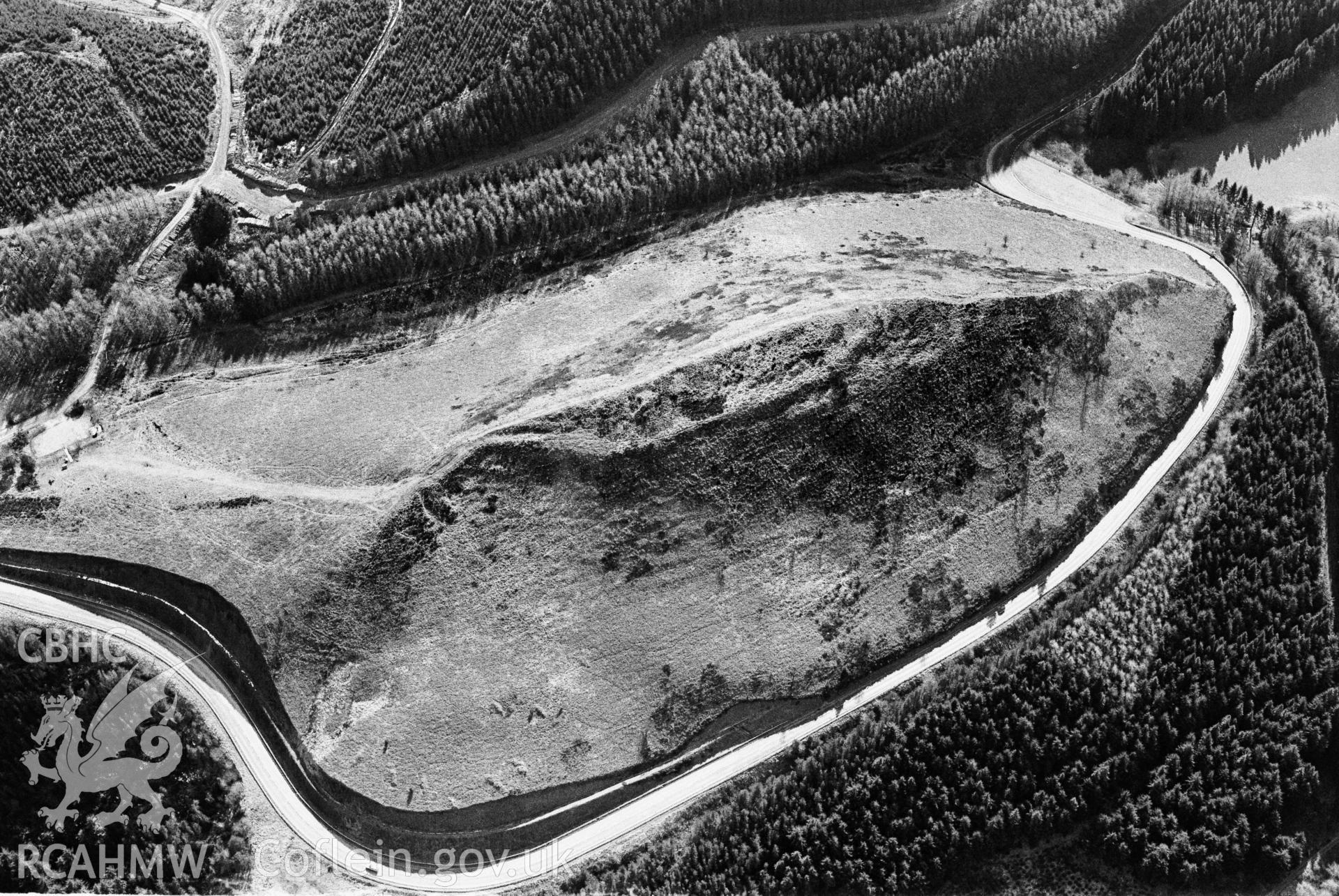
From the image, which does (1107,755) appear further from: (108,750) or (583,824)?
(108,750)

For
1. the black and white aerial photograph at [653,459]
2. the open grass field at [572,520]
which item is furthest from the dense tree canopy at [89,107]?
the open grass field at [572,520]

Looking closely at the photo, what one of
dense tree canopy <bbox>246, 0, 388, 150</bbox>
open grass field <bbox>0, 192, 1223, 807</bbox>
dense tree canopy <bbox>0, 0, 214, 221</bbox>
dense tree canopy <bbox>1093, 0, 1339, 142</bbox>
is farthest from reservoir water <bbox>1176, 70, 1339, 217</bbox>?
dense tree canopy <bbox>0, 0, 214, 221</bbox>

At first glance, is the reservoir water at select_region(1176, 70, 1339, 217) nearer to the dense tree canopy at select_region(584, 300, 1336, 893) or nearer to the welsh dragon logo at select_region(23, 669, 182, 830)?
the dense tree canopy at select_region(584, 300, 1336, 893)

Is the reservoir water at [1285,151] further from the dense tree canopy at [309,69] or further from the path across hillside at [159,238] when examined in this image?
the path across hillside at [159,238]

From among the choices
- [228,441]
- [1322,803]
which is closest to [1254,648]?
[1322,803]

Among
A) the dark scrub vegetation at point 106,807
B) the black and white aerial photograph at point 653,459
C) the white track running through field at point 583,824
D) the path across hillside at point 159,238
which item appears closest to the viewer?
the dark scrub vegetation at point 106,807

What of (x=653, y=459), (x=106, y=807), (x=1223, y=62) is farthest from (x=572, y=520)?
(x=1223, y=62)

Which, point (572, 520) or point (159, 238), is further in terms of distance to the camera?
point (159, 238)
